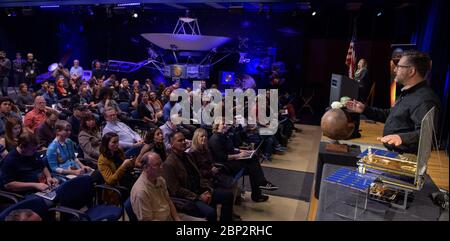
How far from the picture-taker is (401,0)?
7.77m

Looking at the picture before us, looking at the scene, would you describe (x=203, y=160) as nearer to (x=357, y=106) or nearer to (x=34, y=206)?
(x=34, y=206)

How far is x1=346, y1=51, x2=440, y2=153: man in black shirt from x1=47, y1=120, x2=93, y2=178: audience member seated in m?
3.04

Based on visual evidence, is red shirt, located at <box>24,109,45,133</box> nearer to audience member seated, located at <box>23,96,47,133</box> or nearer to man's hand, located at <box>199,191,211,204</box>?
audience member seated, located at <box>23,96,47,133</box>

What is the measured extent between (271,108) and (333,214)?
5.54 metres

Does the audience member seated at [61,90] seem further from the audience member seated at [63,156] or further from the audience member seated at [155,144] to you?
the audience member seated at [155,144]

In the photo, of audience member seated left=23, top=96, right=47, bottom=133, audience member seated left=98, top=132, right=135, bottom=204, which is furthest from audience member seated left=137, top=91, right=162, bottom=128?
audience member seated left=98, top=132, right=135, bottom=204

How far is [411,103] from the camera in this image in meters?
2.48

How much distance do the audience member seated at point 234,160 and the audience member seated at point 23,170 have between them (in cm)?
195

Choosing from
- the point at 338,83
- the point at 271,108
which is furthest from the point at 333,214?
the point at 271,108

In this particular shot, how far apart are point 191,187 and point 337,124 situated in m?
1.64

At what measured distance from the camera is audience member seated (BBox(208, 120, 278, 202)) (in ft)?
14.8

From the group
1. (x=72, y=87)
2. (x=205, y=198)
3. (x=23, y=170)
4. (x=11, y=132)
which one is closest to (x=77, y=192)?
(x=23, y=170)

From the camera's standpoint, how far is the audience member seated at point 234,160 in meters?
4.52
